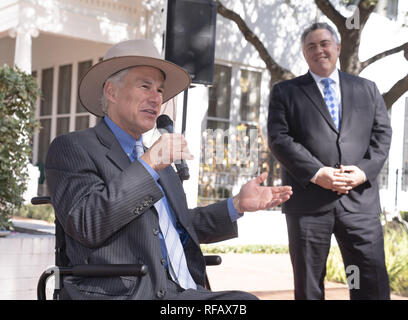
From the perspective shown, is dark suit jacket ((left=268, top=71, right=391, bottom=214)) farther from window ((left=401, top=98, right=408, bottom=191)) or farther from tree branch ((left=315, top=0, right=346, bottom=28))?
window ((left=401, top=98, right=408, bottom=191))

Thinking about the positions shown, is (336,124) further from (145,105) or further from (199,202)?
(199,202)

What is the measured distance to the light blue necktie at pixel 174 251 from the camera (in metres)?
2.55

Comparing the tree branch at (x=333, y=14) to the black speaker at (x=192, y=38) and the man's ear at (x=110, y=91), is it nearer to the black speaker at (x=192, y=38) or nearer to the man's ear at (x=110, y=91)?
the black speaker at (x=192, y=38)

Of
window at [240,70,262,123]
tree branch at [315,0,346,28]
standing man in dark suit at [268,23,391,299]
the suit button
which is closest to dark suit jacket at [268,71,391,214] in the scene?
standing man in dark suit at [268,23,391,299]

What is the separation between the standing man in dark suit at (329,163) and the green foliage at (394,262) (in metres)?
3.55

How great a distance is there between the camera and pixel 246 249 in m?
11.2

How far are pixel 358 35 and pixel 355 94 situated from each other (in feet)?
11.4

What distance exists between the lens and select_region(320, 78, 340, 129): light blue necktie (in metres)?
3.96

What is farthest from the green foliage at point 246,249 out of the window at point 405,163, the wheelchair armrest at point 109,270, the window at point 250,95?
the wheelchair armrest at point 109,270

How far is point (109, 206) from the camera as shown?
2.24 metres

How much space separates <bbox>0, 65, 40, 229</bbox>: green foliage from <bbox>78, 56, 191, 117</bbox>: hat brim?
8.50ft

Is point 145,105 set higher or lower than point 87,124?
lower
